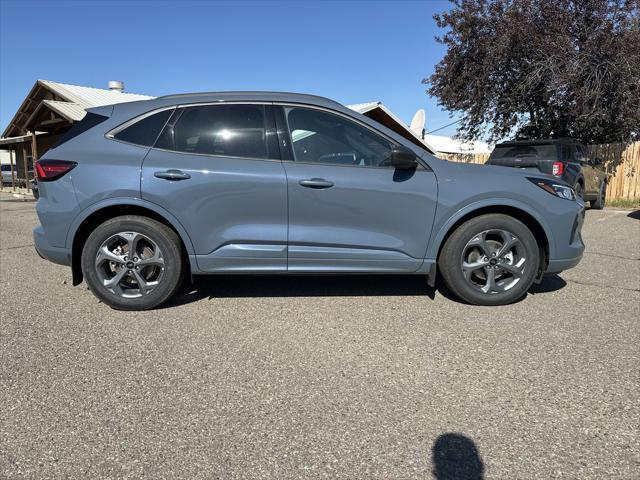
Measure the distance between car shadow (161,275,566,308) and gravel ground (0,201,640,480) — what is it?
0.05m

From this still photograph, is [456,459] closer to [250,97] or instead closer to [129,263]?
[129,263]

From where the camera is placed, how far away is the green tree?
13109mm

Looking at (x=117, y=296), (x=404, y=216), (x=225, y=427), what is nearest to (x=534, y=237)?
(x=404, y=216)

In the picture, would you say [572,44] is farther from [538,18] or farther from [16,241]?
[16,241]

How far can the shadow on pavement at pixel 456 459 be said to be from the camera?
197 centimetres

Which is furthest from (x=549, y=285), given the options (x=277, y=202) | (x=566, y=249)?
(x=277, y=202)

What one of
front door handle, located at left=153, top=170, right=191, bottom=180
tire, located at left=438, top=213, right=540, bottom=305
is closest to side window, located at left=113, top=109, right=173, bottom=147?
front door handle, located at left=153, top=170, right=191, bottom=180

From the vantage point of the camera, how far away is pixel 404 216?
12.8 ft

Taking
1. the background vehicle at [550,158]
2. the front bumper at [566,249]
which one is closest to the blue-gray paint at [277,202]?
the front bumper at [566,249]

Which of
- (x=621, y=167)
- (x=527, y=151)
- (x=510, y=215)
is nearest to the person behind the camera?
(x=510, y=215)

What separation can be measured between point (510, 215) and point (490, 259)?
1.50 ft

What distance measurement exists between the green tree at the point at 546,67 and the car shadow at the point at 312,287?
10.9m

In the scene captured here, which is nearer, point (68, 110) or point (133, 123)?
point (133, 123)

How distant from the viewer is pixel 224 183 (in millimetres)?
3764
